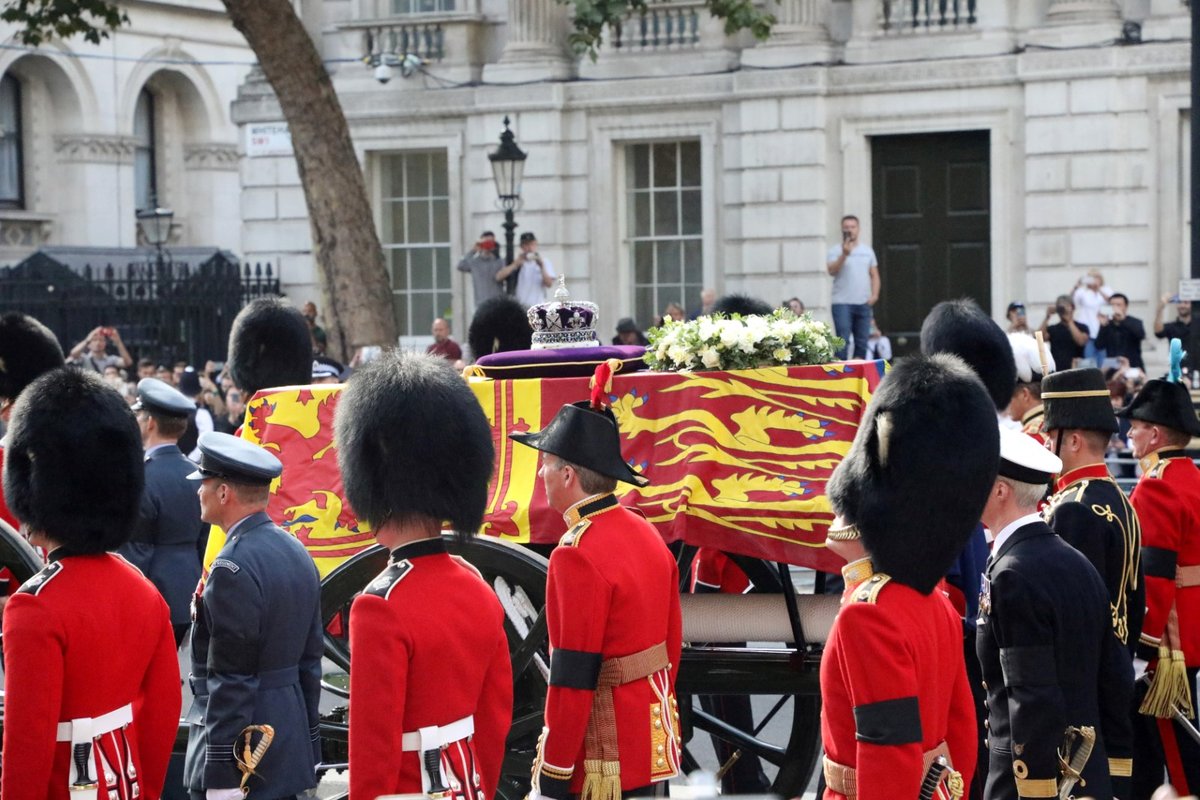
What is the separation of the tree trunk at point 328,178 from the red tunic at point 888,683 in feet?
39.1

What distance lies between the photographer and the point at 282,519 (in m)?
6.62

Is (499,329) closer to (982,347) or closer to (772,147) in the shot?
(982,347)

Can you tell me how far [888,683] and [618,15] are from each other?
10984 mm

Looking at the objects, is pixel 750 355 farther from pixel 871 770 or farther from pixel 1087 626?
pixel 871 770

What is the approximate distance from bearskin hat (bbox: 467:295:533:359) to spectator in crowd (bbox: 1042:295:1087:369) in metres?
9.33

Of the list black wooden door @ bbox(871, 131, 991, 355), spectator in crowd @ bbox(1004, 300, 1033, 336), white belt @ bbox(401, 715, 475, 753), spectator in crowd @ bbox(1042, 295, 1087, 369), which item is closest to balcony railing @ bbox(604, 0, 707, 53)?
black wooden door @ bbox(871, 131, 991, 355)

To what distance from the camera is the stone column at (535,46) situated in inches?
794

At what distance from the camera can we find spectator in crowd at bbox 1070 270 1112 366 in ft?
54.3

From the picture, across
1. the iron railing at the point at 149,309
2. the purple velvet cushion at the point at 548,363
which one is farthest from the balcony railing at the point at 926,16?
the purple velvet cushion at the point at 548,363

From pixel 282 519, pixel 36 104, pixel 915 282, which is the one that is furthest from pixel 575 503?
pixel 36 104

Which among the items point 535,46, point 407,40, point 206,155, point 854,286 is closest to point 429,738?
point 854,286

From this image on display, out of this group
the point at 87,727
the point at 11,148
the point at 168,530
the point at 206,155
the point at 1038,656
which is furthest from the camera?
the point at 206,155

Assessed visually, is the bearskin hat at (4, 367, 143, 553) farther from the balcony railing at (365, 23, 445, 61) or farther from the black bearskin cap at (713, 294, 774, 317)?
the balcony railing at (365, 23, 445, 61)

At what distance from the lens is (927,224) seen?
1898 centimetres
